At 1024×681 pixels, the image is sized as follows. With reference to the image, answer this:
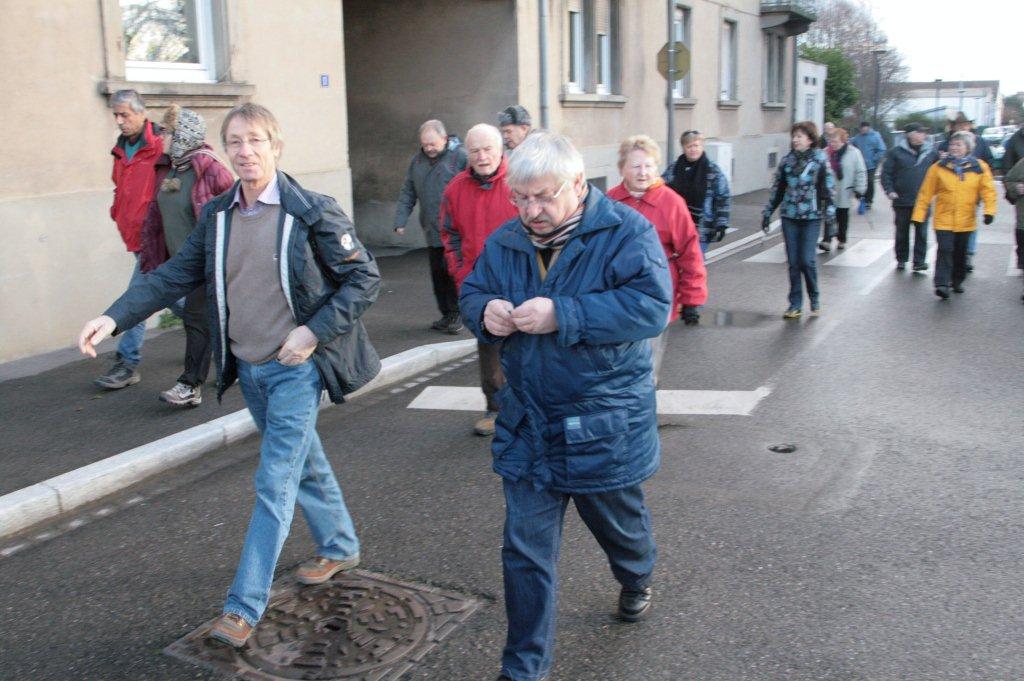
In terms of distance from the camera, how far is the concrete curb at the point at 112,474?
16.3 feet

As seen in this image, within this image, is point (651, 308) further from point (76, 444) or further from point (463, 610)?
point (76, 444)

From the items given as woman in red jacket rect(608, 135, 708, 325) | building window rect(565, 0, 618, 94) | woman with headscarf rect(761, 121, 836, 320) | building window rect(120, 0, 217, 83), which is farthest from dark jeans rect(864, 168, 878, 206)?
woman in red jacket rect(608, 135, 708, 325)

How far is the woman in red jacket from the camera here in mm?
5742

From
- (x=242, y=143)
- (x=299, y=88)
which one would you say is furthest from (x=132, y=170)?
(x=299, y=88)

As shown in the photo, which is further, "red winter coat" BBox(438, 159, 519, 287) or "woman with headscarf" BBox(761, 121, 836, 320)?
"woman with headscarf" BBox(761, 121, 836, 320)

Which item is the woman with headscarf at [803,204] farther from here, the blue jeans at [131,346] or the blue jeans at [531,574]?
the blue jeans at [531,574]

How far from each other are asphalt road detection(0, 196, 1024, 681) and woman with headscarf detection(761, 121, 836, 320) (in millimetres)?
2355

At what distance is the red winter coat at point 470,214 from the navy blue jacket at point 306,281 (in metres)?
2.25

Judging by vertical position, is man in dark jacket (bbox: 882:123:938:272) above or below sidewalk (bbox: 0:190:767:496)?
above

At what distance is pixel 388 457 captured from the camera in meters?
5.84

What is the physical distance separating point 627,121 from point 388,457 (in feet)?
46.9

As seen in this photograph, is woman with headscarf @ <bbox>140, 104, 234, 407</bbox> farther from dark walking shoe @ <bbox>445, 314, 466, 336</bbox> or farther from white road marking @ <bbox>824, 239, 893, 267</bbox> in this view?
white road marking @ <bbox>824, 239, 893, 267</bbox>

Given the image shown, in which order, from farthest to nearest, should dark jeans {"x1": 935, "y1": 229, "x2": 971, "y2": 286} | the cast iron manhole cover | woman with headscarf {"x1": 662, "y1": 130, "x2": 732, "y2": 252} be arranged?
1. dark jeans {"x1": 935, "y1": 229, "x2": 971, "y2": 286}
2. woman with headscarf {"x1": 662, "y1": 130, "x2": 732, "y2": 252}
3. the cast iron manhole cover

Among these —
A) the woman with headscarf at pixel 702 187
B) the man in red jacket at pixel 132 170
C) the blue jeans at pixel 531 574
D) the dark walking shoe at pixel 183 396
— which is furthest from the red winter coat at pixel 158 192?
the woman with headscarf at pixel 702 187
